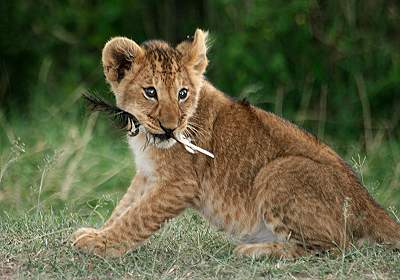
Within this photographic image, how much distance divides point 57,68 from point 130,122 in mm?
7707

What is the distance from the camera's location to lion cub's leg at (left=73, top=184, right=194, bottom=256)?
249 inches

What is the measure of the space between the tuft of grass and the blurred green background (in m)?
2.97

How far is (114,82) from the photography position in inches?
265

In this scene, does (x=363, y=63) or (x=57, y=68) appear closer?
(x=363, y=63)

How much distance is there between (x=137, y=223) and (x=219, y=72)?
6.52 meters

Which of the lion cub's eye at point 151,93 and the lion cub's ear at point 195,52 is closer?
→ the lion cub's eye at point 151,93

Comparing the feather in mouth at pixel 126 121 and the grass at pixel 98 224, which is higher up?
the feather in mouth at pixel 126 121

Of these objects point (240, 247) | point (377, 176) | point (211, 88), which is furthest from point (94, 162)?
point (240, 247)

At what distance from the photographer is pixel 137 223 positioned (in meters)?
6.35

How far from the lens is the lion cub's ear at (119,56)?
656cm

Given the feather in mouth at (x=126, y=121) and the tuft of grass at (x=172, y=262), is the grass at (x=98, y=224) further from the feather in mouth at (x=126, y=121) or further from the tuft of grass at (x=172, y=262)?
the feather in mouth at (x=126, y=121)

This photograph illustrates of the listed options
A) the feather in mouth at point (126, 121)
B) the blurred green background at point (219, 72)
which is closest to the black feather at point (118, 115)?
the feather in mouth at point (126, 121)

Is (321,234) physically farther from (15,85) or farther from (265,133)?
(15,85)

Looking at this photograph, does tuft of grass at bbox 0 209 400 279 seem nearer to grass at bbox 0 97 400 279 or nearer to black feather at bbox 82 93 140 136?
grass at bbox 0 97 400 279
